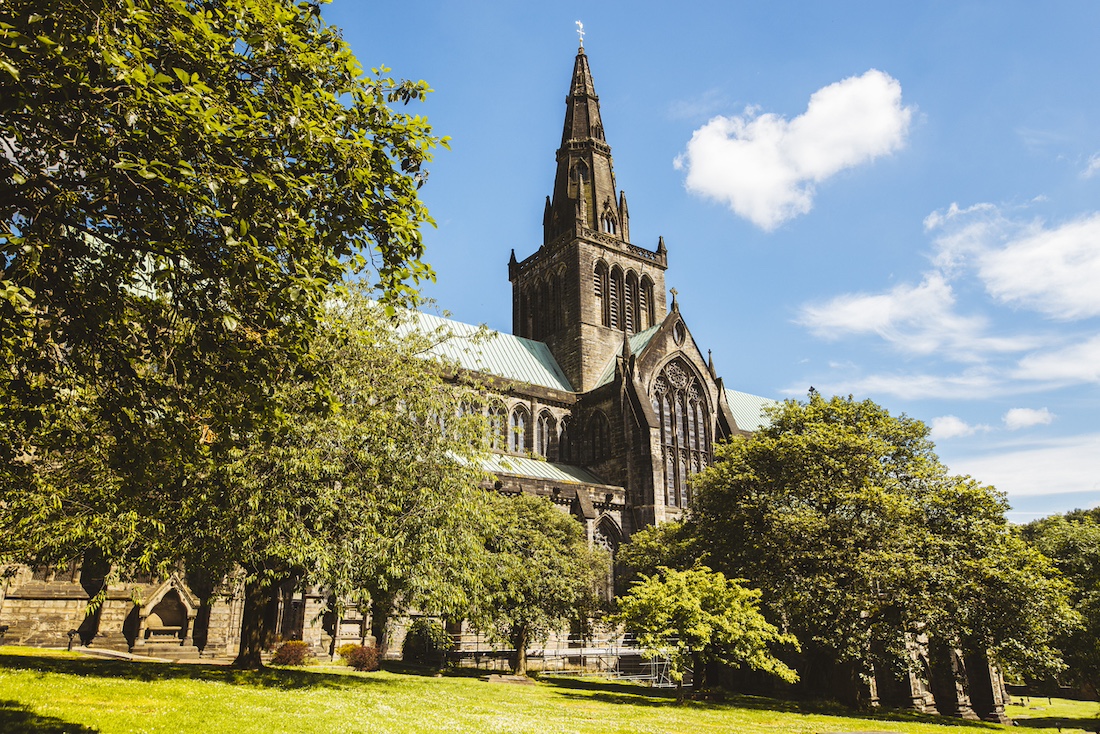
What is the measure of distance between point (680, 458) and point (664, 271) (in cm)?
1610

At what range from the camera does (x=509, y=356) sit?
47906mm

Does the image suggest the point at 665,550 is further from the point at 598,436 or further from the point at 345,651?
the point at 598,436

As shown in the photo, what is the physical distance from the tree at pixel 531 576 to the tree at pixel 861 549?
16.5 feet

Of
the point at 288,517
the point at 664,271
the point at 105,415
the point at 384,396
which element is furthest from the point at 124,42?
the point at 664,271

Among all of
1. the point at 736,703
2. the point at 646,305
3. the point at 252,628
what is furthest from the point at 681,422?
the point at 252,628

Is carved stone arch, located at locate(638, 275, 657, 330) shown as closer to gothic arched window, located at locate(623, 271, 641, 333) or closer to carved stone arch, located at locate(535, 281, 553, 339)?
gothic arched window, located at locate(623, 271, 641, 333)

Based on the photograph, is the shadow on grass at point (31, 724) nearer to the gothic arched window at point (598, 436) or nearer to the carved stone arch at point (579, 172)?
the gothic arched window at point (598, 436)

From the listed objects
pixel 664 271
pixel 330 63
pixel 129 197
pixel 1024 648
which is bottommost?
pixel 1024 648

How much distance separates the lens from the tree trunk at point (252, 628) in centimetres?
1769

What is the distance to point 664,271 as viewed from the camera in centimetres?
5372

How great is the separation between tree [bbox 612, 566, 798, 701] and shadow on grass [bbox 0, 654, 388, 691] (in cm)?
725

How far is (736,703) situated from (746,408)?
3742 centimetres

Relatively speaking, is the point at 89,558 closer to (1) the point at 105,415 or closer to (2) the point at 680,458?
(1) the point at 105,415

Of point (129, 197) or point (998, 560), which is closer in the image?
point (129, 197)
